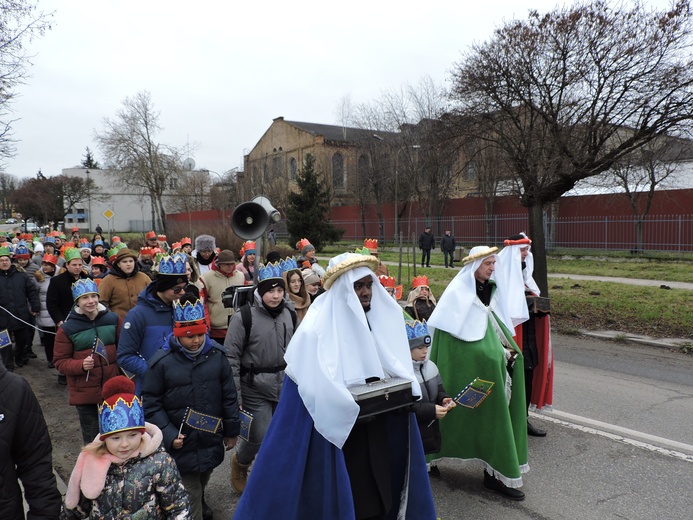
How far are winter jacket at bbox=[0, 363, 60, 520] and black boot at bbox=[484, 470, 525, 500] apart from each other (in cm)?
335

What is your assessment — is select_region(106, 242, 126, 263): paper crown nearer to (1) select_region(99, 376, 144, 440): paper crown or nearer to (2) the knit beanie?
(2) the knit beanie

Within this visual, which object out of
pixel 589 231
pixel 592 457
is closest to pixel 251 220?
pixel 592 457

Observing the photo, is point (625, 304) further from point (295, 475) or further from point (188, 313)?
point (295, 475)

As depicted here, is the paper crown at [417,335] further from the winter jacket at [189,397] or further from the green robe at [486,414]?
the winter jacket at [189,397]

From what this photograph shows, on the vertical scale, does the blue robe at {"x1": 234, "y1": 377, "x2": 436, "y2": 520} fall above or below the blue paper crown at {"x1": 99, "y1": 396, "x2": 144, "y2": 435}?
below

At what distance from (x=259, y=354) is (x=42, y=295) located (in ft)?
22.8

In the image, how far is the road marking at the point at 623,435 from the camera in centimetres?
509

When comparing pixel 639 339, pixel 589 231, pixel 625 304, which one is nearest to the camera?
pixel 639 339

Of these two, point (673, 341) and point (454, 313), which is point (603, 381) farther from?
point (454, 313)

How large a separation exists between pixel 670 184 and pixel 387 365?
30702mm

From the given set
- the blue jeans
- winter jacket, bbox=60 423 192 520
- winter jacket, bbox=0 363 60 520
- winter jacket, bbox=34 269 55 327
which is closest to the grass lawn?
the blue jeans

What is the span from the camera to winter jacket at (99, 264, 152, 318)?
610 centimetres

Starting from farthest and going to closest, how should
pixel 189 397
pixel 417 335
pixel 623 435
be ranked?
pixel 623 435, pixel 417 335, pixel 189 397

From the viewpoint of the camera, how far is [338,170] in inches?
1898
